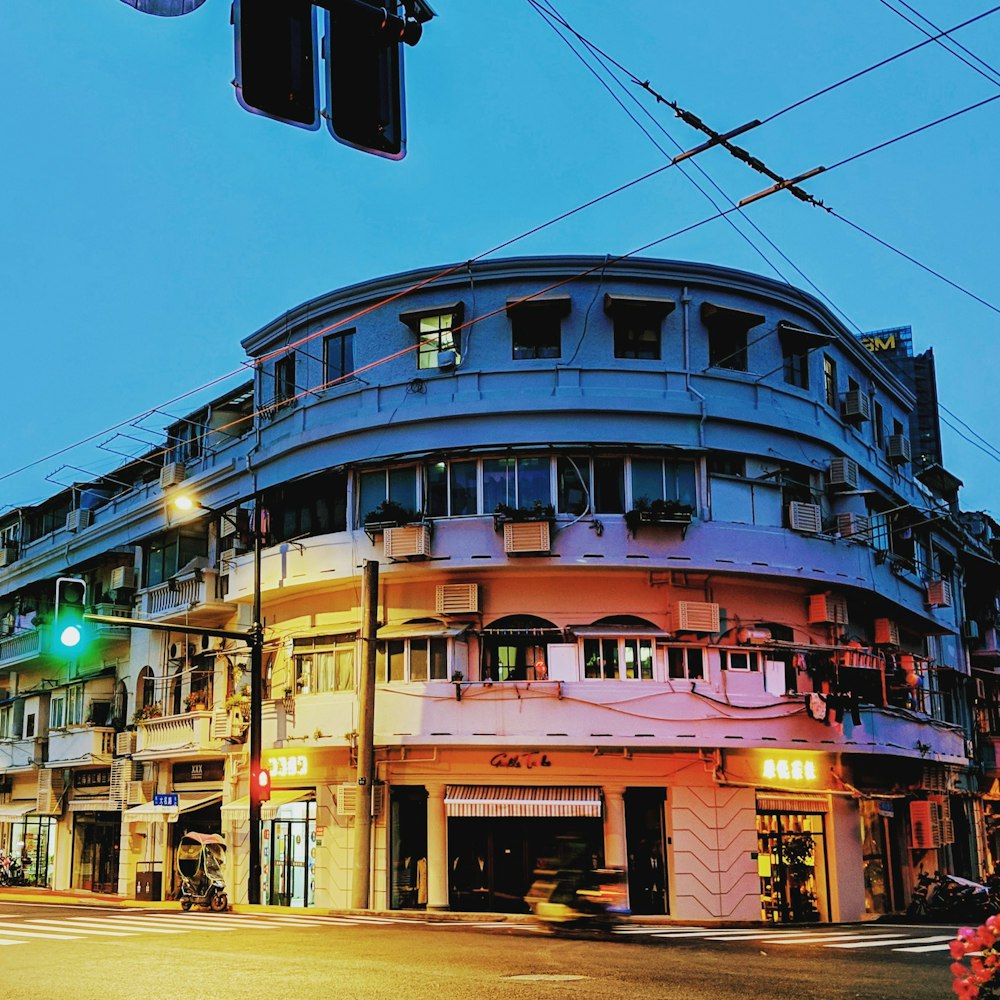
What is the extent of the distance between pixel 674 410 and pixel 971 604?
Answer: 23114mm

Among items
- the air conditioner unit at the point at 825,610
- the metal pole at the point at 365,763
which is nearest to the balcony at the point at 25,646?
the metal pole at the point at 365,763

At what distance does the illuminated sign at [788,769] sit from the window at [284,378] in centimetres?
1553

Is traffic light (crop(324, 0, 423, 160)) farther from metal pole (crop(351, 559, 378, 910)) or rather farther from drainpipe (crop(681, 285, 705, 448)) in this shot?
drainpipe (crop(681, 285, 705, 448))

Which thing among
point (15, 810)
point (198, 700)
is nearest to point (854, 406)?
point (198, 700)

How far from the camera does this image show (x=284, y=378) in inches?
1368

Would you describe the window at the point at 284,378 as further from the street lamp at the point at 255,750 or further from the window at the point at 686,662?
the window at the point at 686,662

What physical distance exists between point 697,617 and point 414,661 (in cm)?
661

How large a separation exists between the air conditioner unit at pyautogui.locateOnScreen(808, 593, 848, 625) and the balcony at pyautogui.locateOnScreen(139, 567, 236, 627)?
1550cm

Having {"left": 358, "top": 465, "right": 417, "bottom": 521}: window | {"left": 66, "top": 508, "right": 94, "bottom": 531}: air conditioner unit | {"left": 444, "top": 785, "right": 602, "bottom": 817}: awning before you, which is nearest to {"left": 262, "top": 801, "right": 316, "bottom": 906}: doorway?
{"left": 444, "top": 785, "right": 602, "bottom": 817}: awning

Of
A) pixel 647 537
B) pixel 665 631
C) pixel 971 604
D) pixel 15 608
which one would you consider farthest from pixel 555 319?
pixel 15 608

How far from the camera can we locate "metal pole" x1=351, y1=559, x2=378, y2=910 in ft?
91.4

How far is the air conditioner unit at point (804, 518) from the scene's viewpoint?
3053 cm

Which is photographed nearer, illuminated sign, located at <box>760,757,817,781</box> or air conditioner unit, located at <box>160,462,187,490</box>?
illuminated sign, located at <box>760,757,817,781</box>

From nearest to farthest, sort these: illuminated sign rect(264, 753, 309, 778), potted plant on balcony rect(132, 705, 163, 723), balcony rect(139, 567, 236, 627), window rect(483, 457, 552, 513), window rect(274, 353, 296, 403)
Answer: window rect(483, 457, 552, 513), illuminated sign rect(264, 753, 309, 778), window rect(274, 353, 296, 403), balcony rect(139, 567, 236, 627), potted plant on balcony rect(132, 705, 163, 723)
